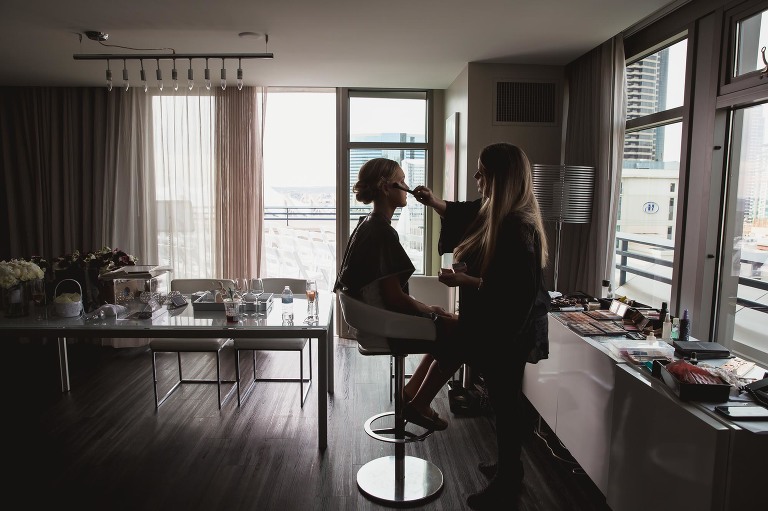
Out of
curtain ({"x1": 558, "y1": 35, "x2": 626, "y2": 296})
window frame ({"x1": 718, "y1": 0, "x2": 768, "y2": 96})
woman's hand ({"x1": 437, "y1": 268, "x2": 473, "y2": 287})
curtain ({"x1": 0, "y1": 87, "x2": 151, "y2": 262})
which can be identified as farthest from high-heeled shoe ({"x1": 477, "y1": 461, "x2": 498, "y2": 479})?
curtain ({"x1": 0, "y1": 87, "x2": 151, "y2": 262})

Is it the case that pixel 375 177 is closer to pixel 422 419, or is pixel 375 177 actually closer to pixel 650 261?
pixel 422 419

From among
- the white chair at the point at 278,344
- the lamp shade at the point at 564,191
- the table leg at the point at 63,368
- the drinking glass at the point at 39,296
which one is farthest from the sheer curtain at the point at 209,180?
the lamp shade at the point at 564,191

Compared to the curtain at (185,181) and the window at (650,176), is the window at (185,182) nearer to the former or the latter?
the curtain at (185,181)

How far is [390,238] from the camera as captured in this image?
217 cm

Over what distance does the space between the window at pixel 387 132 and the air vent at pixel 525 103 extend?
139 cm

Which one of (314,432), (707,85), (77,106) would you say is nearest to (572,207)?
(707,85)

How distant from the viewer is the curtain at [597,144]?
343 cm

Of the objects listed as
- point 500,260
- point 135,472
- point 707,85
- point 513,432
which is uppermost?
point 707,85

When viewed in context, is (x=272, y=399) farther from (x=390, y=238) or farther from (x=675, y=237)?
(x=675, y=237)

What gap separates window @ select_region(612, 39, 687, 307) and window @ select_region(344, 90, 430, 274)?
2.23m

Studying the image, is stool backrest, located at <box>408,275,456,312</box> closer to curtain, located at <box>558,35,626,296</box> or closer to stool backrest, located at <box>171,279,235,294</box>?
curtain, located at <box>558,35,626,296</box>

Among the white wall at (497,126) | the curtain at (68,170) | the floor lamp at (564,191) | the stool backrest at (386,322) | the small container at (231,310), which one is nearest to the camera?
the stool backrest at (386,322)

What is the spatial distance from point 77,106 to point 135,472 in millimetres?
3842

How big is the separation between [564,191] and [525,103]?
36.8 inches
